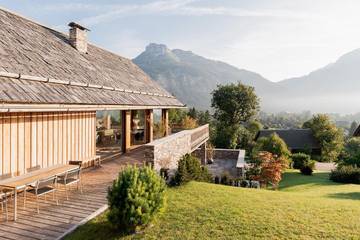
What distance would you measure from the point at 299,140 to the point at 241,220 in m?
46.7

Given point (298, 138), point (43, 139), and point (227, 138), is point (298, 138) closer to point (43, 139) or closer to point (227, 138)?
point (227, 138)

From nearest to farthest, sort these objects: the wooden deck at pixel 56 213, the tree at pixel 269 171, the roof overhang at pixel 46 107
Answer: the wooden deck at pixel 56 213, the roof overhang at pixel 46 107, the tree at pixel 269 171

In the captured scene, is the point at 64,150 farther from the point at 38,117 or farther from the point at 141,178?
the point at 141,178

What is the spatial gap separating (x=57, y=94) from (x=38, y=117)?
100cm

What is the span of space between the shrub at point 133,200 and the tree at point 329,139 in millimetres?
42579

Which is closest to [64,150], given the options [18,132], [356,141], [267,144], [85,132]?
[85,132]

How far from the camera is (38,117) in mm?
9023

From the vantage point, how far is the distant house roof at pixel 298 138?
4772cm

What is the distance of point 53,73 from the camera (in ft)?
32.1

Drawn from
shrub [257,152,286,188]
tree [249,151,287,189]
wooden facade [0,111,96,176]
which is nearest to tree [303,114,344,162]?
tree [249,151,287,189]

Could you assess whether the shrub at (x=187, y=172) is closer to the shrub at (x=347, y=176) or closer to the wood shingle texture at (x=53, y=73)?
the wood shingle texture at (x=53, y=73)

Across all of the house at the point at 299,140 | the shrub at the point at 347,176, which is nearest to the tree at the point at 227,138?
the house at the point at 299,140

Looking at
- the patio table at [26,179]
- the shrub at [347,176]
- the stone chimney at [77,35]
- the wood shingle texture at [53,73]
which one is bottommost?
the shrub at [347,176]

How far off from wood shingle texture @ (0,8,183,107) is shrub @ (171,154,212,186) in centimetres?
352
